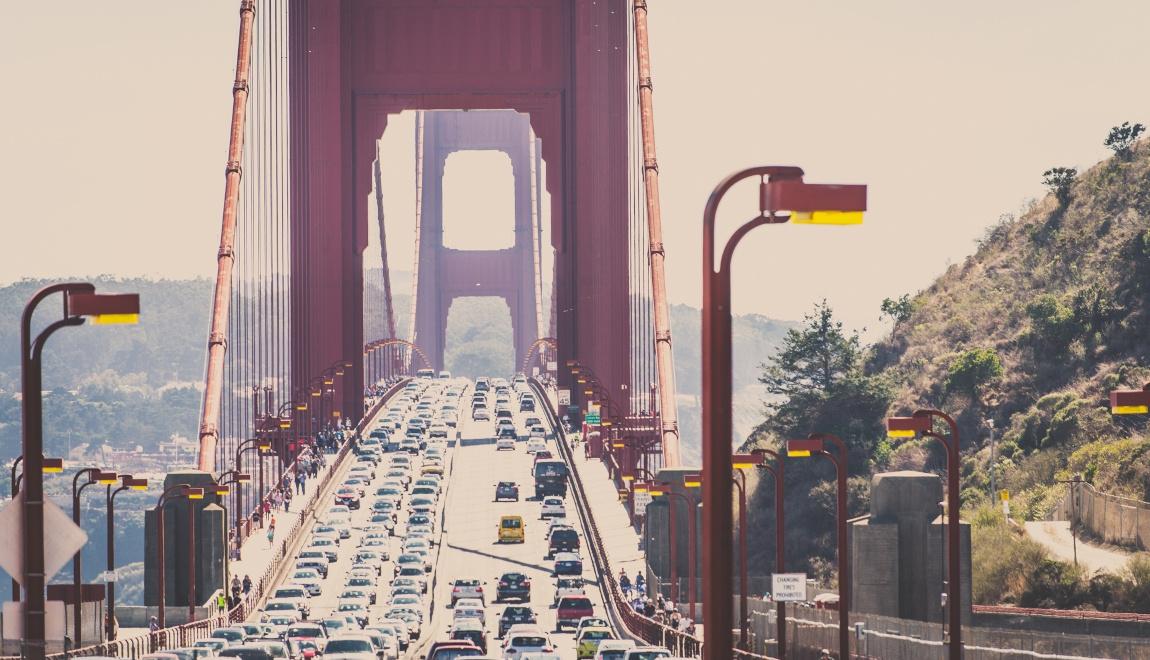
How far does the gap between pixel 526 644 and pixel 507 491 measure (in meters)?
50.7

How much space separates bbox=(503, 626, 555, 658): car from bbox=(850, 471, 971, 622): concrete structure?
882 centimetres

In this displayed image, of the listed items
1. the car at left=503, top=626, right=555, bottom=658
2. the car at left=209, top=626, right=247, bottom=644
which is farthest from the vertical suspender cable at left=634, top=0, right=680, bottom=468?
the car at left=503, top=626, right=555, bottom=658

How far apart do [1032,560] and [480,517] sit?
82.5ft

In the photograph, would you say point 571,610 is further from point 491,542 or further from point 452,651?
point 491,542

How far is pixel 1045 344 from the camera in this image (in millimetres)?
110625

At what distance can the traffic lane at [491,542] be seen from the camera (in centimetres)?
6100

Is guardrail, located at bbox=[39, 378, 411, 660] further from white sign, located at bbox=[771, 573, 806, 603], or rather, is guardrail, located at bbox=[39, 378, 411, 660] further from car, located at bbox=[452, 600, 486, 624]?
white sign, located at bbox=[771, 573, 806, 603]

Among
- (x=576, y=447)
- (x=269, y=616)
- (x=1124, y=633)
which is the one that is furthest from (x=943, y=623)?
(x=576, y=447)

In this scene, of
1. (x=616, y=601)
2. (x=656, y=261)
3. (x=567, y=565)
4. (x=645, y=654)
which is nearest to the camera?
(x=645, y=654)

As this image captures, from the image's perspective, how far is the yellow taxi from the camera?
79.8 m

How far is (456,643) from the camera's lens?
39750 mm

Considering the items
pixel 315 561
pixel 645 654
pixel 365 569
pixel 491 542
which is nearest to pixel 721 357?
pixel 645 654

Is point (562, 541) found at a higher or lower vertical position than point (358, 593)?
higher

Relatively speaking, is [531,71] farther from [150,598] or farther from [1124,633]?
[1124,633]
